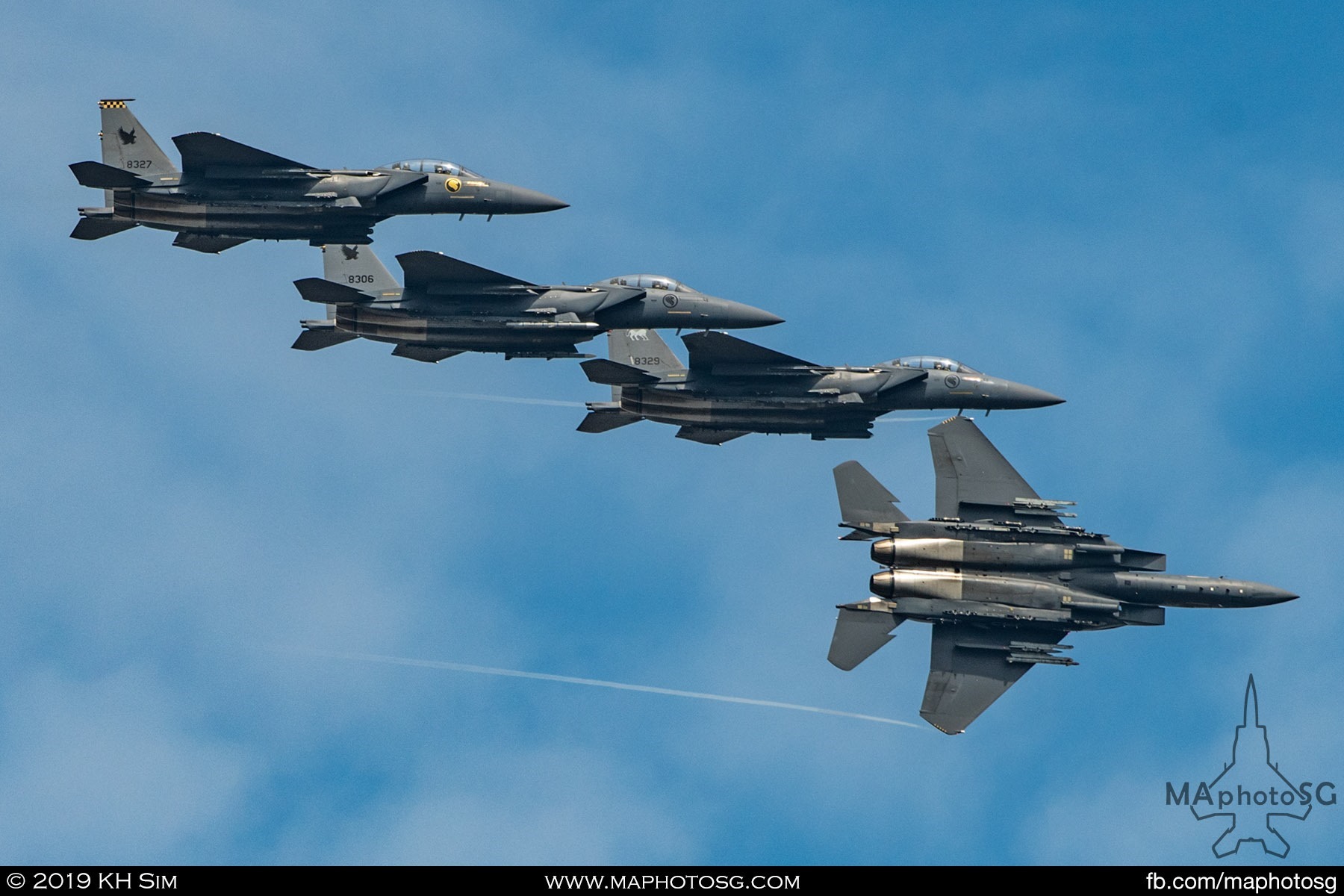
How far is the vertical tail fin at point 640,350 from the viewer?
252 feet

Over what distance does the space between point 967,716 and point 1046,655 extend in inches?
130

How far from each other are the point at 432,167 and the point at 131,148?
1006 cm

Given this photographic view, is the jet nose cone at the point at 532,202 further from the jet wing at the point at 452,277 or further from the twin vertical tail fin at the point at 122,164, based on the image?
the twin vertical tail fin at the point at 122,164

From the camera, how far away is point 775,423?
72750mm

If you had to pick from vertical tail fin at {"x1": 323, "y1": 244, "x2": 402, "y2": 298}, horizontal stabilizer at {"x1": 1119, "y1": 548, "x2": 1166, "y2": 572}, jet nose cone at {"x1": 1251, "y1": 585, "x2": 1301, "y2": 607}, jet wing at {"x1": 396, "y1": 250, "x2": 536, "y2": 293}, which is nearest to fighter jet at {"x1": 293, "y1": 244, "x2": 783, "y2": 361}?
jet wing at {"x1": 396, "y1": 250, "x2": 536, "y2": 293}

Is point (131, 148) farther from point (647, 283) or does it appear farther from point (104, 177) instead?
point (647, 283)

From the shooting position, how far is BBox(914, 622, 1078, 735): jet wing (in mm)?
71250

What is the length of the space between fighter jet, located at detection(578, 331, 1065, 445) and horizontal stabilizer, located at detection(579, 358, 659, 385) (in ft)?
0.08

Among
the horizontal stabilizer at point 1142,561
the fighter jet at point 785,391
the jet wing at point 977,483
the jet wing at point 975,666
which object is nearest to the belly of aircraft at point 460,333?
the fighter jet at point 785,391

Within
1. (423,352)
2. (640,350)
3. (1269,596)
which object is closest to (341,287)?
(423,352)

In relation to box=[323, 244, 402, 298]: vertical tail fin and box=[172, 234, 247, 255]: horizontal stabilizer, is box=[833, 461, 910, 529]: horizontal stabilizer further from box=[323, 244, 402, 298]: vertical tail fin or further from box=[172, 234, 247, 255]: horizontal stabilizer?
box=[172, 234, 247, 255]: horizontal stabilizer

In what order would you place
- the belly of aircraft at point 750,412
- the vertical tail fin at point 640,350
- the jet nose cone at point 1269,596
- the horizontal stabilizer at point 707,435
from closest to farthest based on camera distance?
the jet nose cone at point 1269,596 < the belly of aircraft at point 750,412 < the horizontal stabilizer at point 707,435 < the vertical tail fin at point 640,350

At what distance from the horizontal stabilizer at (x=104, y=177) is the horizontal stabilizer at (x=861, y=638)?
27539 millimetres
